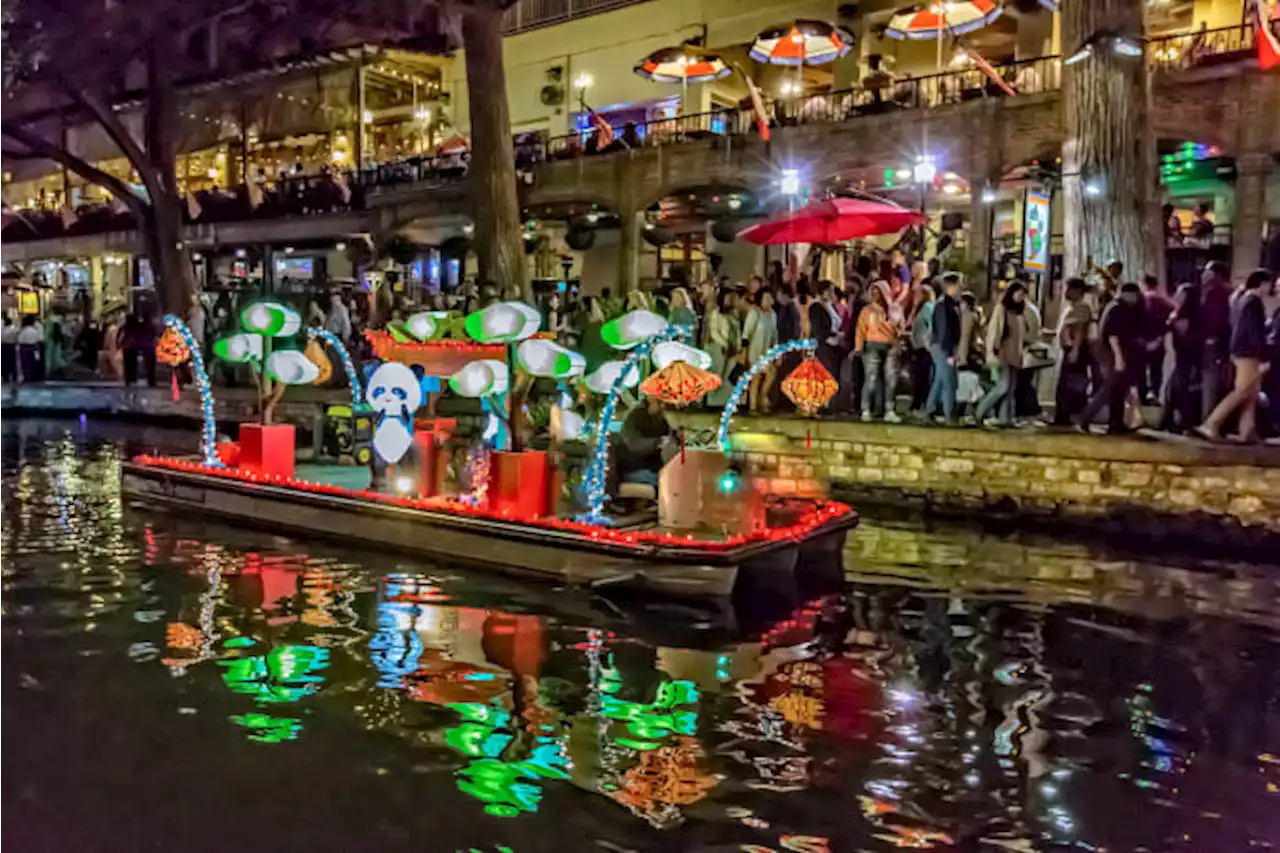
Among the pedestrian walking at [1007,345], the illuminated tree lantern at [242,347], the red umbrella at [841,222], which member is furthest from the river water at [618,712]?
the red umbrella at [841,222]

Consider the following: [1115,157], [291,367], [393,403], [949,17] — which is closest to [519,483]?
[393,403]

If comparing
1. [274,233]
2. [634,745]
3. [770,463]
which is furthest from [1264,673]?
[274,233]

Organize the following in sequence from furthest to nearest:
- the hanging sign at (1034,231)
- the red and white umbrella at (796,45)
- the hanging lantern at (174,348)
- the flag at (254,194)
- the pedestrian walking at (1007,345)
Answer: the flag at (254,194) < the red and white umbrella at (796,45) < the hanging sign at (1034,231) < the hanging lantern at (174,348) < the pedestrian walking at (1007,345)

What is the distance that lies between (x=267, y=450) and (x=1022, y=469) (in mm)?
9080

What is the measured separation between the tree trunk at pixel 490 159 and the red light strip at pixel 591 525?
26.3 ft

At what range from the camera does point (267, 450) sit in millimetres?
13391

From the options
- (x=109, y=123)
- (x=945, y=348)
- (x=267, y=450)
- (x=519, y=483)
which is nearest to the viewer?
(x=519, y=483)

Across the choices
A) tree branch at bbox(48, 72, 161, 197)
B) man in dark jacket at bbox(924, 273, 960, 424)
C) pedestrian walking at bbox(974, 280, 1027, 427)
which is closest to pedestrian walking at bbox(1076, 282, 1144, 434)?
pedestrian walking at bbox(974, 280, 1027, 427)

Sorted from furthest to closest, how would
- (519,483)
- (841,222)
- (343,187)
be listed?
1. (343,187)
2. (841,222)
3. (519,483)

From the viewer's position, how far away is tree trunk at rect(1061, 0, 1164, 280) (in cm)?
1438

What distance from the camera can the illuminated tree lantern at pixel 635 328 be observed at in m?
10.4

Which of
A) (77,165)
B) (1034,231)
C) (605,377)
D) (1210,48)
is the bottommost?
(605,377)

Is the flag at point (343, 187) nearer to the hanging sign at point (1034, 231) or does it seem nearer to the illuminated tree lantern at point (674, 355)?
the hanging sign at point (1034, 231)

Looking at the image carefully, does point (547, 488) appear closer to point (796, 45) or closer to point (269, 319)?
point (269, 319)
